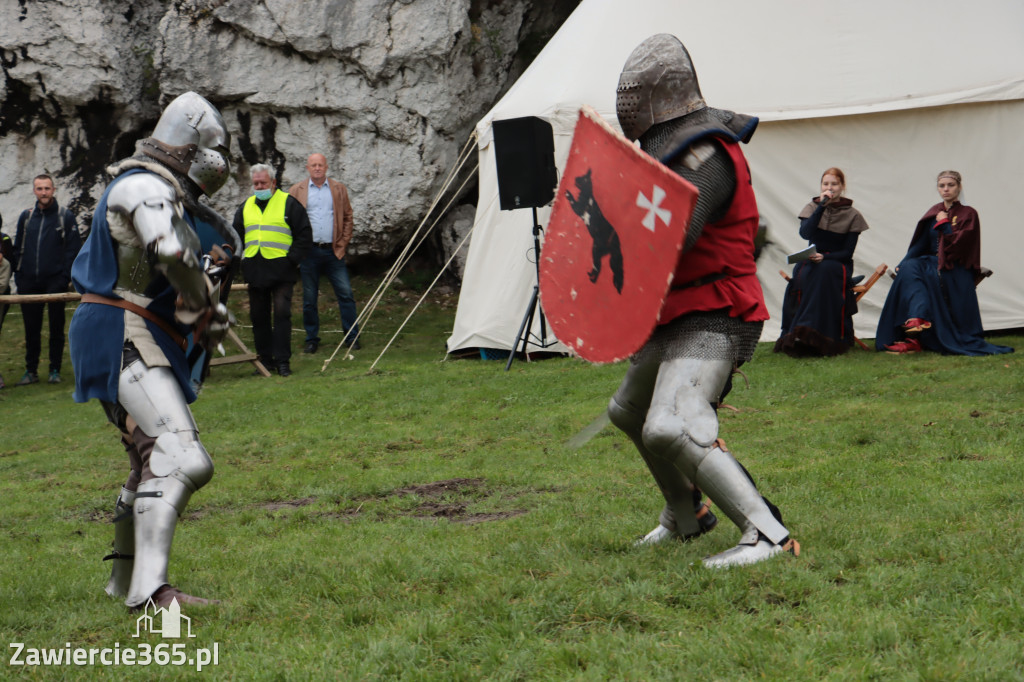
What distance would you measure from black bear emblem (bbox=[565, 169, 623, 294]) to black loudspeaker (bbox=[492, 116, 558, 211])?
5.39m

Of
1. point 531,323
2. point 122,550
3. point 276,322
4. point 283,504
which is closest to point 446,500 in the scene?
point 283,504

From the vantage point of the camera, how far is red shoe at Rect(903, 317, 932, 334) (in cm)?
826

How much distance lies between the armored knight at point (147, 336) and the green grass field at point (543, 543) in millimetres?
306

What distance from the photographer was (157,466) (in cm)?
317

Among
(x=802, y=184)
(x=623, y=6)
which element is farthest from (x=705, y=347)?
(x=623, y=6)

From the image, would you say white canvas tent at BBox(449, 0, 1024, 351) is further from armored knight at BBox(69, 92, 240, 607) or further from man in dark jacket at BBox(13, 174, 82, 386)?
armored knight at BBox(69, 92, 240, 607)

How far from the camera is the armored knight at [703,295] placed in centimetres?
313

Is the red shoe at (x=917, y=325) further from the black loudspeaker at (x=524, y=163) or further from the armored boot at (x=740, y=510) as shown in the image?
the armored boot at (x=740, y=510)

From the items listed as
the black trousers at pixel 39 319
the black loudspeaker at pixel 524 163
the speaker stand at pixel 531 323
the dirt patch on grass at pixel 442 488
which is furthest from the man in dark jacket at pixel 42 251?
the dirt patch on grass at pixel 442 488

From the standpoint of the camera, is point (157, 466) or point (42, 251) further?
point (42, 251)

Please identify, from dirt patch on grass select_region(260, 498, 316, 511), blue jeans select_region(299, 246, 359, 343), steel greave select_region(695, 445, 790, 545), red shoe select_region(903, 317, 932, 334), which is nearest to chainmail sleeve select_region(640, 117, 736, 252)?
steel greave select_region(695, 445, 790, 545)

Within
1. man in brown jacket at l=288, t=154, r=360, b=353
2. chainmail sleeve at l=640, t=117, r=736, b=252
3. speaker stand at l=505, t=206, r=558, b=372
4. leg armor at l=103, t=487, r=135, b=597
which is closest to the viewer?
chainmail sleeve at l=640, t=117, r=736, b=252

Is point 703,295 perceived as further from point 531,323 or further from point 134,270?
point 531,323

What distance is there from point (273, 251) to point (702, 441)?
6734mm
